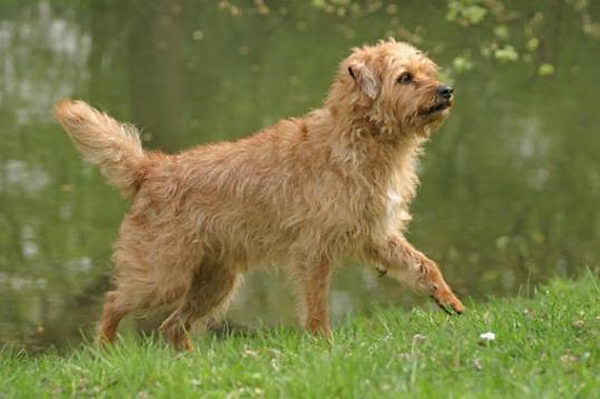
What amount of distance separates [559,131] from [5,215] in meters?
7.60

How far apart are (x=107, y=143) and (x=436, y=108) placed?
205 centimetres

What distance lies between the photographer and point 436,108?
7.62 metres

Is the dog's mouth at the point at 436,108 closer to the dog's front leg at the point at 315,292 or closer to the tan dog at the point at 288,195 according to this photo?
the tan dog at the point at 288,195

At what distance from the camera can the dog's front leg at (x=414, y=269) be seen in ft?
25.8

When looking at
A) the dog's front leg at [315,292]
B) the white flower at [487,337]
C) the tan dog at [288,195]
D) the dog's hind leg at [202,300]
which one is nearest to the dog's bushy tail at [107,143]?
the tan dog at [288,195]

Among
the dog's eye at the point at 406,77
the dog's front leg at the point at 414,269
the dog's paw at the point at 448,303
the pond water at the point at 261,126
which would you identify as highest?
the dog's eye at the point at 406,77

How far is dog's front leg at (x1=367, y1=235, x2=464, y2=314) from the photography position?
7.86 meters

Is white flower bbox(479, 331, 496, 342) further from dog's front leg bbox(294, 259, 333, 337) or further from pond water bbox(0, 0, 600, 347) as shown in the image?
pond water bbox(0, 0, 600, 347)

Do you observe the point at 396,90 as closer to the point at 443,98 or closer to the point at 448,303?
the point at 443,98

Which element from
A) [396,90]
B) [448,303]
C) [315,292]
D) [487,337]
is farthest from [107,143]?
[487,337]

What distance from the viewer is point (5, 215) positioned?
13.4m

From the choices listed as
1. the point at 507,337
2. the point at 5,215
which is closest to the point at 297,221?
the point at 507,337

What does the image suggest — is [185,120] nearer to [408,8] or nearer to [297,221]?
[408,8]

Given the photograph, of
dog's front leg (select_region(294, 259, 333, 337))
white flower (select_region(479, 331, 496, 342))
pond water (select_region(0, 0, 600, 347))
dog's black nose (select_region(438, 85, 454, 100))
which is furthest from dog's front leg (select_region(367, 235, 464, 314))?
pond water (select_region(0, 0, 600, 347))
